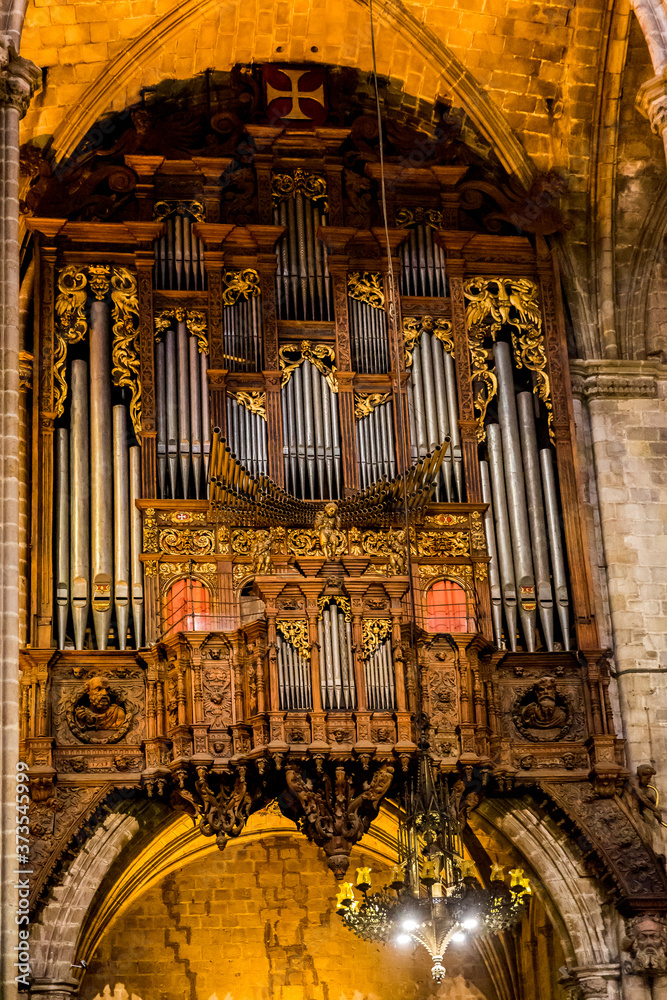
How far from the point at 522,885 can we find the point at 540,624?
3927 millimetres

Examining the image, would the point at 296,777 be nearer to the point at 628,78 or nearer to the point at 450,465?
the point at 450,465

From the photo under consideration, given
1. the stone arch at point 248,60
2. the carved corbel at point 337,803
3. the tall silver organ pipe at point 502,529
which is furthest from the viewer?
the stone arch at point 248,60

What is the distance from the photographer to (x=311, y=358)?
70.0 feet

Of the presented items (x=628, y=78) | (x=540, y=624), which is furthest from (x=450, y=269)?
(x=540, y=624)

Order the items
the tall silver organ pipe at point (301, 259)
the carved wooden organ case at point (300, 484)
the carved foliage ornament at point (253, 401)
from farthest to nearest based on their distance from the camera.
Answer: the tall silver organ pipe at point (301, 259) → the carved foliage ornament at point (253, 401) → the carved wooden organ case at point (300, 484)

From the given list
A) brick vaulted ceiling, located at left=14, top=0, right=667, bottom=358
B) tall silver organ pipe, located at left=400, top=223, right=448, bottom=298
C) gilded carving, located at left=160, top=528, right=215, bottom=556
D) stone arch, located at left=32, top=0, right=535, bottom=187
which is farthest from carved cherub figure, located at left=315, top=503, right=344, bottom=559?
stone arch, located at left=32, top=0, right=535, bottom=187

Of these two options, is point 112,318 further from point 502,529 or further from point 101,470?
point 502,529

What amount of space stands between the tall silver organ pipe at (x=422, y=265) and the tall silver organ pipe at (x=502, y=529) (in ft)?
6.45

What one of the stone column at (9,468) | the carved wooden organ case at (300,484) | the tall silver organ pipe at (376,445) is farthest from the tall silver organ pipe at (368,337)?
the stone column at (9,468)

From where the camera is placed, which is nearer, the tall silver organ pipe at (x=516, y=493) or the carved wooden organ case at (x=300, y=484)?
the carved wooden organ case at (x=300, y=484)

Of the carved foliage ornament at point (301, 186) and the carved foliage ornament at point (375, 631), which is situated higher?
the carved foliage ornament at point (301, 186)

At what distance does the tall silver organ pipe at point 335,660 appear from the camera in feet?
61.1

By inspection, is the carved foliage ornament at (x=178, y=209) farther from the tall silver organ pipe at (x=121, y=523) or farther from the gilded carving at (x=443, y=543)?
the gilded carving at (x=443, y=543)

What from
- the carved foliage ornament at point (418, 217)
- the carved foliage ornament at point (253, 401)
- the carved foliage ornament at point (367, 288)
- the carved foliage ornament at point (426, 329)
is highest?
the carved foliage ornament at point (418, 217)
